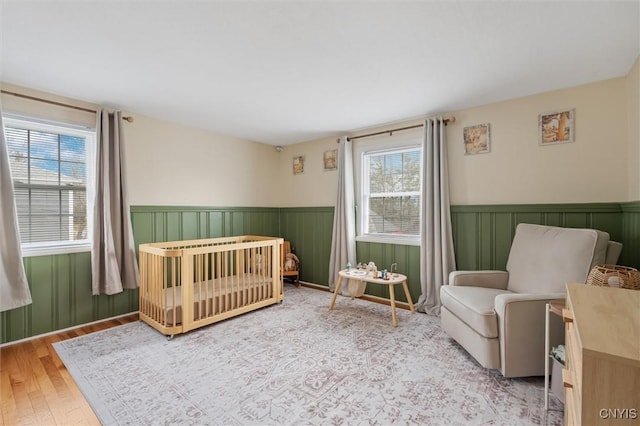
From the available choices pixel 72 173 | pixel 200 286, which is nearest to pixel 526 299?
pixel 200 286

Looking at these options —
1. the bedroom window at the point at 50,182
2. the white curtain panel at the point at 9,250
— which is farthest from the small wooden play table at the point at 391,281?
the white curtain panel at the point at 9,250

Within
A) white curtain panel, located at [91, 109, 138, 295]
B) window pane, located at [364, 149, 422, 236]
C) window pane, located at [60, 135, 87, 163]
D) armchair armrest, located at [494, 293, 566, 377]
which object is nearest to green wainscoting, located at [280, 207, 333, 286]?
window pane, located at [364, 149, 422, 236]

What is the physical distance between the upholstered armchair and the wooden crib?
1.98 metres

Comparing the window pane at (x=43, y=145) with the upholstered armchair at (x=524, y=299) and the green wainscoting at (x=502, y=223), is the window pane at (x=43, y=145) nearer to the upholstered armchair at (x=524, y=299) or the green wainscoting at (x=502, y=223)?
the upholstered armchair at (x=524, y=299)

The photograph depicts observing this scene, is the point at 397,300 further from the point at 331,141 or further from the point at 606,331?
the point at 606,331

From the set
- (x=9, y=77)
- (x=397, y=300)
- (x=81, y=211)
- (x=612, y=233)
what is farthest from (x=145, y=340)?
(x=612, y=233)

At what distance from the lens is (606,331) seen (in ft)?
2.75

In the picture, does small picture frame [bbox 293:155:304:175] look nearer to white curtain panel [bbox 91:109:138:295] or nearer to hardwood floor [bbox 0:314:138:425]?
white curtain panel [bbox 91:109:138:295]

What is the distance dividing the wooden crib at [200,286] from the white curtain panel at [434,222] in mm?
1747

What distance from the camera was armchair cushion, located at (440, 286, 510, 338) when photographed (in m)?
2.00

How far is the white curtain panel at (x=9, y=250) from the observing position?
2.34 meters

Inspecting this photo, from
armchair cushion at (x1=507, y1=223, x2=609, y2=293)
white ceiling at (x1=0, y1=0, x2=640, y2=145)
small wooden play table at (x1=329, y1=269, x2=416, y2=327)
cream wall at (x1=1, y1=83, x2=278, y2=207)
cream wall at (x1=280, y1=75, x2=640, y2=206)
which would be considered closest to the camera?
white ceiling at (x1=0, y1=0, x2=640, y2=145)

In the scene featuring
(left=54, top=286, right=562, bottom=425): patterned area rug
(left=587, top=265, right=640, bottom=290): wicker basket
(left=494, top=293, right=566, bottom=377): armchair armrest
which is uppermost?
(left=587, top=265, right=640, bottom=290): wicker basket

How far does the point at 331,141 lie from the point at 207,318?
112 inches
